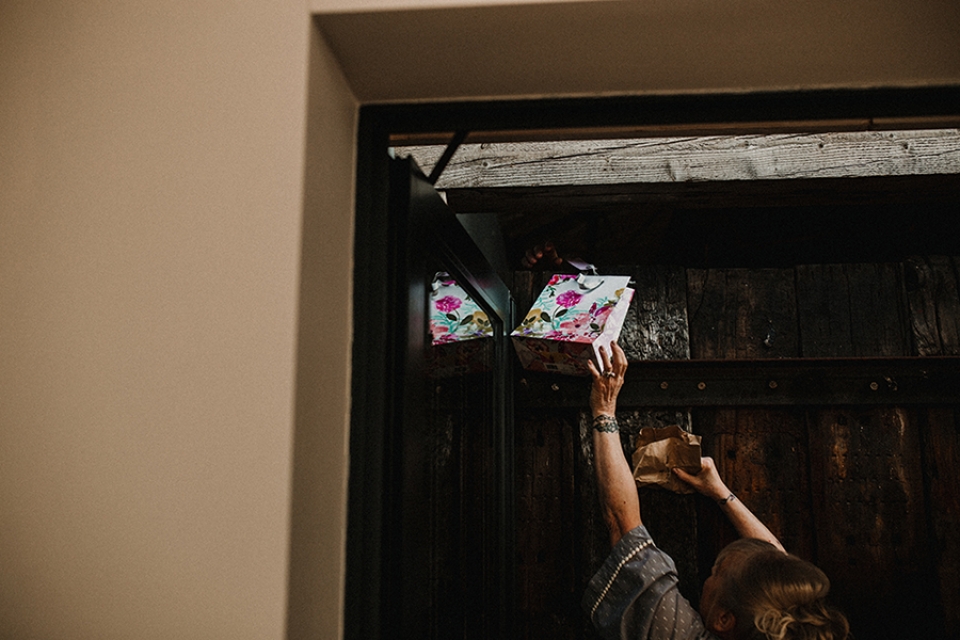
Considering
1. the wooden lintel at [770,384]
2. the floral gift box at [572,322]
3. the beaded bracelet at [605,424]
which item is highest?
the floral gift box at [572,322]

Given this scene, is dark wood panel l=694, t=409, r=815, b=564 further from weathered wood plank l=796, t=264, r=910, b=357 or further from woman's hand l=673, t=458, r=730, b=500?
weathered wood plank l=796, t=264, r=910, b=357

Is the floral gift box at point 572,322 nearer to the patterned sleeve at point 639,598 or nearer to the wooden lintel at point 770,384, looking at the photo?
the wooden lintel at point 770,384

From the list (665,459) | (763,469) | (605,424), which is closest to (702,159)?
(605,424)

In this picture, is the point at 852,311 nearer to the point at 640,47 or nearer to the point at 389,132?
the point at 640,47

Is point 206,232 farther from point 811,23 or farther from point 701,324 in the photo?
point 701,324

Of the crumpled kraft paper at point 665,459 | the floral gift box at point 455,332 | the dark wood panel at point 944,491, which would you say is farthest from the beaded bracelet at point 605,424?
the dark wood panel at point 944,491

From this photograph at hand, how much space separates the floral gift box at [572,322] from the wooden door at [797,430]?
0.48ft

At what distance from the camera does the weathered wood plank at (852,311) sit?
2.10 meters

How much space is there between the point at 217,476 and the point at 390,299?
0.36 m

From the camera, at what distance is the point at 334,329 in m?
0.90

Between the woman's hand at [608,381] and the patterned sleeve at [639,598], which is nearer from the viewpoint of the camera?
the patterned sleeve at [639,598]

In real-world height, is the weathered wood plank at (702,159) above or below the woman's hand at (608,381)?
above

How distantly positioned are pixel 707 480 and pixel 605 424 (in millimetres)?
381

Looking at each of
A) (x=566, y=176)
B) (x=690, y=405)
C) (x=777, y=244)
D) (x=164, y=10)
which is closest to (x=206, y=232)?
(x=164, y=10)
